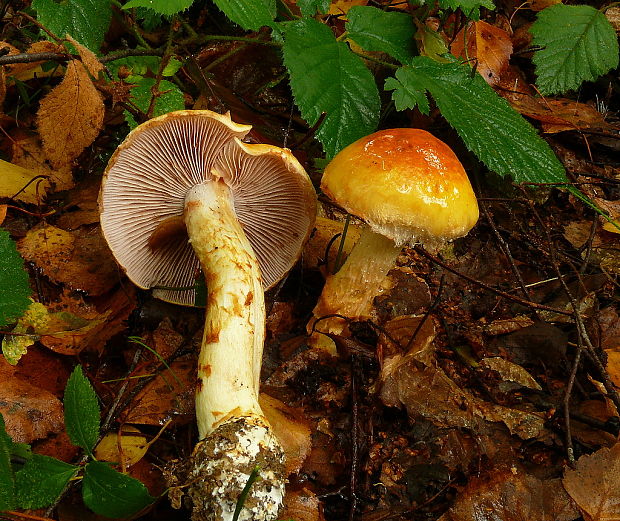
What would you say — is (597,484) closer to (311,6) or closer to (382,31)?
(382,31)

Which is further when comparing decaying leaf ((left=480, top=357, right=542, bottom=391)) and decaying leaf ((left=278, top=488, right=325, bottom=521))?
decaying leaf ((left=480, top=357, right=542, bottom=391))

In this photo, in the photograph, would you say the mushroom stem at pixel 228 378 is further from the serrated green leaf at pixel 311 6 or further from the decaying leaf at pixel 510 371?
the decaying leaf at pixel 510 371

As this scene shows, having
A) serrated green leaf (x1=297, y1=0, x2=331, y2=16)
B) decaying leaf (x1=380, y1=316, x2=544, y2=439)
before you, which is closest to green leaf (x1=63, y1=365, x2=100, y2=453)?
decaying leaf (x1=380, y1=316, x2=544, y2=439)

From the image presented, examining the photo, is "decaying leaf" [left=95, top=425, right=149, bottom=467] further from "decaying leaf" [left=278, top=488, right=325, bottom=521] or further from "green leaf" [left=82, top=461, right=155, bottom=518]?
"decaying leaf" [left=278, top=488, right=325, bottom=521]

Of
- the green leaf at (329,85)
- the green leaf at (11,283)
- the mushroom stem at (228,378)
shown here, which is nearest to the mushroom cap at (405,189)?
the green leaf at (329,85)

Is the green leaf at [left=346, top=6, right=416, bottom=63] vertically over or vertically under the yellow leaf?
over
